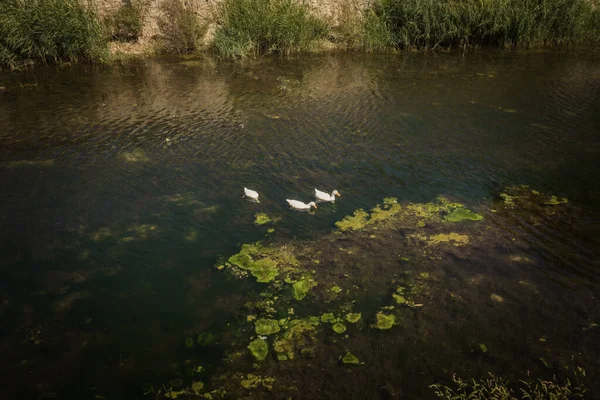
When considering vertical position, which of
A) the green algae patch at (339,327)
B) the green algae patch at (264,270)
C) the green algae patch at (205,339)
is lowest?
the green algae patch at (339,327)

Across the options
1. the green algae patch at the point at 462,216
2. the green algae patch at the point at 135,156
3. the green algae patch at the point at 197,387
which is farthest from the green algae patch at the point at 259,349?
the green algae patch at the point at 135,156

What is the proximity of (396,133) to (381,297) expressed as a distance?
21.8 feet


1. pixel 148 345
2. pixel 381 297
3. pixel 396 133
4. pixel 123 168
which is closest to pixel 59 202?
pixel 123 168

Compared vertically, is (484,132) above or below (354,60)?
below

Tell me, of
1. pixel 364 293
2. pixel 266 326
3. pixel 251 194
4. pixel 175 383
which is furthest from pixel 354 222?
pixel 175 383

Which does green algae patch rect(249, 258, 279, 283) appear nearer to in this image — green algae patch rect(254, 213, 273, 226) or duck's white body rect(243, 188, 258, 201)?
green algae patch rect(254, 213, 273, 226)

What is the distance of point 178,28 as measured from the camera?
20062mm

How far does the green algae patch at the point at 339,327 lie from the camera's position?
243 inches

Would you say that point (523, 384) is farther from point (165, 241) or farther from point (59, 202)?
point (59, 202)

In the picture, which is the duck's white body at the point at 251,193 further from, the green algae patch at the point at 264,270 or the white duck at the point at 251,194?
the green algae patch at the point at 264,270

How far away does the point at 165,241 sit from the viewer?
8039 mm

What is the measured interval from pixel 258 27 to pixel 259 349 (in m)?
16.4

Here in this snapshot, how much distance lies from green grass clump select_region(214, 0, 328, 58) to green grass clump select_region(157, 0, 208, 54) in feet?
3.55

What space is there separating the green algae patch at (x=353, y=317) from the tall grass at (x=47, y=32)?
16684 mm
